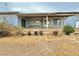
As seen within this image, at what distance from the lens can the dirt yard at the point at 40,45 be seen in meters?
27.6

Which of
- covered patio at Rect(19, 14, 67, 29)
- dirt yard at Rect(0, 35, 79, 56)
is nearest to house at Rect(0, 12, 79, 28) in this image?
covered patio at Rect(19, 14, 67, 29)

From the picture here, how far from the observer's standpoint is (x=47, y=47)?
1086 inches

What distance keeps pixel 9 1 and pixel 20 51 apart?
71 centimetres

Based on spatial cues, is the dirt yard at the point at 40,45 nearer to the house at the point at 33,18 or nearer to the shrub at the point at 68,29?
the shrub at the point at 68,29

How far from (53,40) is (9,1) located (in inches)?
32.2

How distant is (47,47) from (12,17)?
640mm

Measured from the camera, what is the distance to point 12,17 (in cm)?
2756

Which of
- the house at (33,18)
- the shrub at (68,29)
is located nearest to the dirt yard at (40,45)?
the shrub at (68,29)

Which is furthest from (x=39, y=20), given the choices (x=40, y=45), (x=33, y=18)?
(x=40, y=45)

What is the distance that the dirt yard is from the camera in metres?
27.6

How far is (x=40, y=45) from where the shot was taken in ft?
90.5

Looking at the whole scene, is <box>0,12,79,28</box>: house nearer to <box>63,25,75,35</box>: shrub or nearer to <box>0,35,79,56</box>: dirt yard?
<box>63,25,75,35</box>: shrub

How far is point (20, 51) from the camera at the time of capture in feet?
90.5

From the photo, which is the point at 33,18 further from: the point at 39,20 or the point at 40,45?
the point at 40,45
